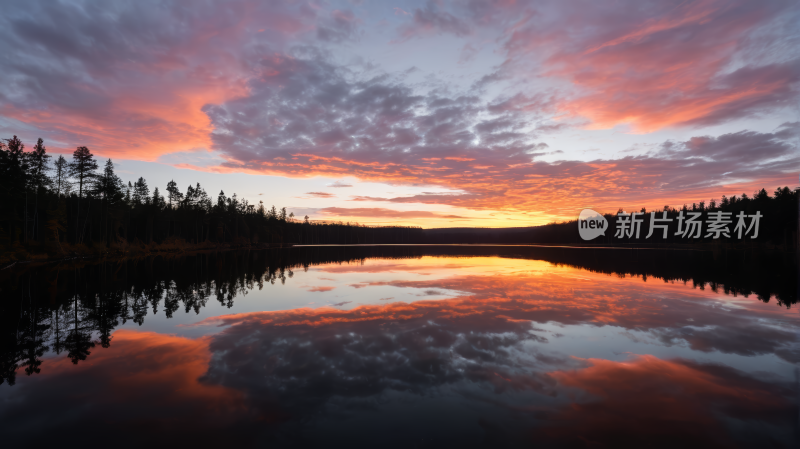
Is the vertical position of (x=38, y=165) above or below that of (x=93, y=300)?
above

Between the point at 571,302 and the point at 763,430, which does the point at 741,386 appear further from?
the point at 571,302

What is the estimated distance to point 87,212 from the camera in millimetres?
60188

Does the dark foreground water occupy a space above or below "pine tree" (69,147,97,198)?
below

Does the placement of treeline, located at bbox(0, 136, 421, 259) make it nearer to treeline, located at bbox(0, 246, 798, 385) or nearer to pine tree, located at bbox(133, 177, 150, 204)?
pine tree, located at bbox(133, 177, 150, 204)

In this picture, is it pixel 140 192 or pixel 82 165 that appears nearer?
pixel 82 165

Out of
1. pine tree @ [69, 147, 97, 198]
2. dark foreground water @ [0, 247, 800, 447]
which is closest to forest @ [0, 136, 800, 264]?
pine tree @ [69, 147, 97, 198]

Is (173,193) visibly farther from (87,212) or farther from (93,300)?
(93,300)

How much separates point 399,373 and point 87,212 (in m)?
75.5

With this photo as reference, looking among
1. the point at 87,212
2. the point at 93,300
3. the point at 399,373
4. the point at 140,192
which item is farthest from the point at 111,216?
the point at 399,373

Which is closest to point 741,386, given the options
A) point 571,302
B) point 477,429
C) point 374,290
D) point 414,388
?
point 477,429

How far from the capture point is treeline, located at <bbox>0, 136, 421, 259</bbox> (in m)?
44.5

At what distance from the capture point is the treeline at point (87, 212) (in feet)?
146

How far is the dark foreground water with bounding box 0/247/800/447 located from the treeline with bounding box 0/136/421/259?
39.9 m

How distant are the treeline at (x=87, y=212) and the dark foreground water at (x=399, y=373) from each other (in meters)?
39.9
